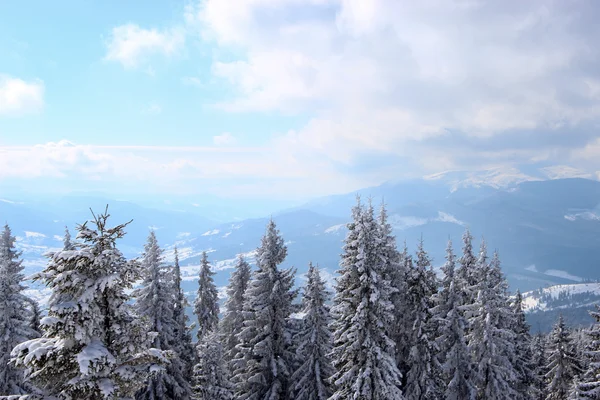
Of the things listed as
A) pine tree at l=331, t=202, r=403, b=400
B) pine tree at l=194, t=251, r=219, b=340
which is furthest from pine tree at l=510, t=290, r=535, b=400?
pine tree at l=194, t=251, r=219, b=340

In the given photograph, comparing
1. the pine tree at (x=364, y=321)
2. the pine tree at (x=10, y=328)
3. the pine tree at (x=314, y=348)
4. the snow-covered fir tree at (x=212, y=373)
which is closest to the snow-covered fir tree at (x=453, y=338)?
the pine tree at (x=314, y=348)

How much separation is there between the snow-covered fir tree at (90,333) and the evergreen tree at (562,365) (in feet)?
131

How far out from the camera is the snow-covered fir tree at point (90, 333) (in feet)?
29.9

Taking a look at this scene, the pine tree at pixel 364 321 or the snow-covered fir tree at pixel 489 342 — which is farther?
the snow-covered fir tree at pixel 489 342

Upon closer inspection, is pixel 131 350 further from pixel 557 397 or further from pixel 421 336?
pixel 557 397

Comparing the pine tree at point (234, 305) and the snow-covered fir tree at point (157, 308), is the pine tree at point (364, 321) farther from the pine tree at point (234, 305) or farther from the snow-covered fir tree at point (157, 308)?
the pine tree at point (234, 305)

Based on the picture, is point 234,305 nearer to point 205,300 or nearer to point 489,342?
point 205,300

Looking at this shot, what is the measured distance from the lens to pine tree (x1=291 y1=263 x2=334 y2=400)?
25844mm

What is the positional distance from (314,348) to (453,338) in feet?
36.7

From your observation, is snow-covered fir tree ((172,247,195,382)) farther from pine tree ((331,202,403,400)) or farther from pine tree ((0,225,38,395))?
pine tree ((331,202,403,400))

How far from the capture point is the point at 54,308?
908 centimetres

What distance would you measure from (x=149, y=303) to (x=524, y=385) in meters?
37.4

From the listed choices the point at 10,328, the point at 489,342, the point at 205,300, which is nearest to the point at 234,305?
the point at 205,300

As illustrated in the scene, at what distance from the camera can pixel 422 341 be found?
2494 centimetres
